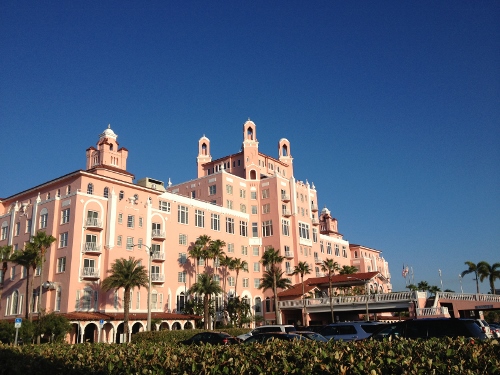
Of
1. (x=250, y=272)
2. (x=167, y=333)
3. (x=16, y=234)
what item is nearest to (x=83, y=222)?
(x=16, y=234)

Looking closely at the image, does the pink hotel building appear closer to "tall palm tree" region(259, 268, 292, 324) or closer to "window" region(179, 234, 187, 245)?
"window" region(179, 234, 187, 245)

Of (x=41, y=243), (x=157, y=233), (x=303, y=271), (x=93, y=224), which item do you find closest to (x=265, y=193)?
(x=303, y=271)

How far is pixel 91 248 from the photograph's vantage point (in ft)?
164

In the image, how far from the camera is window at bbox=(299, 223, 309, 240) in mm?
76662

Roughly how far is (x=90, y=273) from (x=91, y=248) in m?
2.67

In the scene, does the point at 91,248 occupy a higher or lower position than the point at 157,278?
higher

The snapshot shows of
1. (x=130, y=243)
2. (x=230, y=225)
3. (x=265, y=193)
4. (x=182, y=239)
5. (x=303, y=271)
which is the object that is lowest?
(x=303, y=271)

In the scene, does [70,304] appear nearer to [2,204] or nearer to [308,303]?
[2,204]

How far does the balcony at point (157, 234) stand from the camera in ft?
189

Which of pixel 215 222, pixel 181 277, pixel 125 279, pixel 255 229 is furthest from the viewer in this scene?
pixel 255 229

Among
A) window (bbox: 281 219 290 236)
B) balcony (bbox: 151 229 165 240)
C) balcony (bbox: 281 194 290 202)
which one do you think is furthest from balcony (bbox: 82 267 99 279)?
balcony (bbox: 281 194 290 202)

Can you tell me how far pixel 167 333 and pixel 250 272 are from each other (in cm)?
3227

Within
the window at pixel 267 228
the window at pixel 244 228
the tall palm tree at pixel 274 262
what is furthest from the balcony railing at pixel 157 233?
the window at pixel 267 228

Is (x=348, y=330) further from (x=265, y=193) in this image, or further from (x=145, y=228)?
(x=265, y=193)
